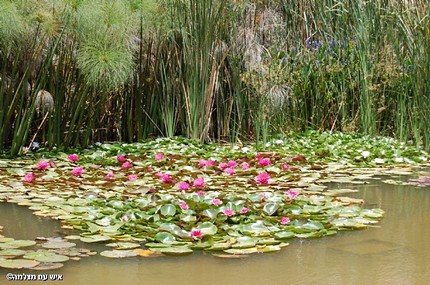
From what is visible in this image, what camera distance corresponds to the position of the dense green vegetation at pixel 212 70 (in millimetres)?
4766

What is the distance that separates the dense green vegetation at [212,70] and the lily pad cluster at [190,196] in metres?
0.47

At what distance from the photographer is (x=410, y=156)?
16.1ft

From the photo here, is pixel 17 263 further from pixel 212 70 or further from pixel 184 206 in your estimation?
pixel 212 70

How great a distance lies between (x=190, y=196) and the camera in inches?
112

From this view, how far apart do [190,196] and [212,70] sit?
2940 mm

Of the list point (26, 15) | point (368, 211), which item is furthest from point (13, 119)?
point (368, 211)

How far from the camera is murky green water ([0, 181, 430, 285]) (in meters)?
1.96

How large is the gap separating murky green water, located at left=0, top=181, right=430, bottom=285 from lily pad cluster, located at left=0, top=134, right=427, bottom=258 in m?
0.07

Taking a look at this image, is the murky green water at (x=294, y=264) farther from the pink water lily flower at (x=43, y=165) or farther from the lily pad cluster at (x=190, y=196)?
the pink water lily flower at (x=43, y=165)

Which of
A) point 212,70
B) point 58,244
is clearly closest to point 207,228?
point 58,244

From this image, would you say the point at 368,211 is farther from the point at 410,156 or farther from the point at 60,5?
the point at 60,5

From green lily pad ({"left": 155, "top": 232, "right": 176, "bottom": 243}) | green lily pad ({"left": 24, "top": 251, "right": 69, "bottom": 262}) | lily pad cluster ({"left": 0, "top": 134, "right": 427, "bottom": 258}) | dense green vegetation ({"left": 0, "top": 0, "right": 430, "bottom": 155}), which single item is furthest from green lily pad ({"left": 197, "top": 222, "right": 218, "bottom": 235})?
dense green vegetation ({"left": 0, "top": 0, "right": 430, "bottom": 155})

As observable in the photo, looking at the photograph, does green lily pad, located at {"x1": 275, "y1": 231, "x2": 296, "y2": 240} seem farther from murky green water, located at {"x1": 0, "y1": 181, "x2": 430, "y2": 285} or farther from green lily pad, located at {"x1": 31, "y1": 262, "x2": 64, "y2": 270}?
green lily pad, located at {"x1": 31, "y1": 262, "x2": 64, "y2": 270}

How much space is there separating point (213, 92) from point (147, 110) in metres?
0.60
